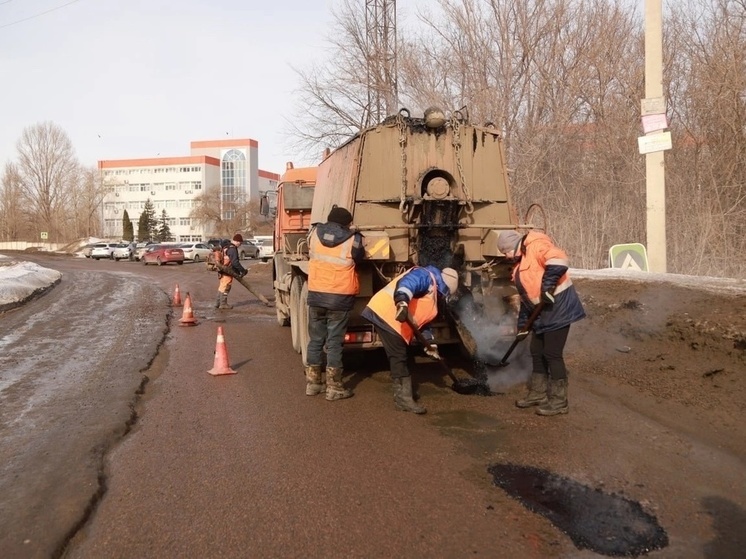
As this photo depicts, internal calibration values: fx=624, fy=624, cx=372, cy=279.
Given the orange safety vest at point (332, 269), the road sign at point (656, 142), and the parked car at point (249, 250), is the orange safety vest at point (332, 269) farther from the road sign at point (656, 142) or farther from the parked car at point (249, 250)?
the parked car at point (249, 250)

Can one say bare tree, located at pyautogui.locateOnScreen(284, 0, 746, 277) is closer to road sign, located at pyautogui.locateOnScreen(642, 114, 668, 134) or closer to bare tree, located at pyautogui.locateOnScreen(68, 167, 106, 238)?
road sign, located at pyautogui.locateOnScreen(642, 114, 668, 134)

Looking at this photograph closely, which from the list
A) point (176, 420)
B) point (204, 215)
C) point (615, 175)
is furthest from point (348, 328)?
point (204, 215)

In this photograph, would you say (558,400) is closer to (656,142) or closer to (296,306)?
(296,306)

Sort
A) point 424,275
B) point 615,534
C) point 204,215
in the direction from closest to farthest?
point 615,534 < point 424,275 < point 204,215

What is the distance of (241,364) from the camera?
823cm

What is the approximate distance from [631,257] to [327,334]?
25.0 feet

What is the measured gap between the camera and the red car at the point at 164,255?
40.3 metres

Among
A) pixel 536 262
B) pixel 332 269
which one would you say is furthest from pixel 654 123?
pixel 332 269

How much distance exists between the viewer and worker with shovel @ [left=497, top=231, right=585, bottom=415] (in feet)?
17.8

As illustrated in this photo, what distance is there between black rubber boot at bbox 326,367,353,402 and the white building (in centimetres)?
9821

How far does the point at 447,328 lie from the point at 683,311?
9.76 ft

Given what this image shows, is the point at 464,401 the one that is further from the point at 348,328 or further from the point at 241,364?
the point at 241,364

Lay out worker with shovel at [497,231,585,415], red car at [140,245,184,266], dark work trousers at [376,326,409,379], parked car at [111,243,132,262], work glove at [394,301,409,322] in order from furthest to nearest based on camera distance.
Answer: parked car at [111,243,132,262]
red car at [140,245,184,266]
dark work trousers at [376,326,409,379]
worker with shovel at [497,231,585,415]
work glove at [394,301,409,322]

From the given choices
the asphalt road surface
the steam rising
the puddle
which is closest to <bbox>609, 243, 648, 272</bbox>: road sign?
the asphalt road surface
